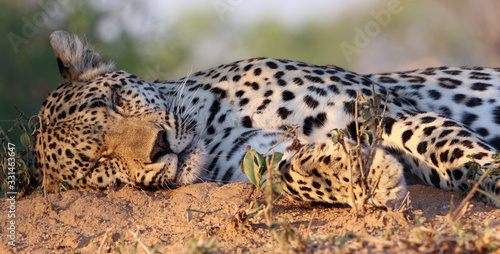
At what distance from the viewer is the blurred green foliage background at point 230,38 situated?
10672mm

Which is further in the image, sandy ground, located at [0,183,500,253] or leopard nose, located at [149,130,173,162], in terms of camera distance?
leopard nose, located at [149,130,173,162]

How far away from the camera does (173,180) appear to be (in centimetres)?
415

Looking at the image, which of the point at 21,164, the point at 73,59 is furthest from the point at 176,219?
the point at 73,59

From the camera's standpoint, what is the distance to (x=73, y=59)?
15.8 ft

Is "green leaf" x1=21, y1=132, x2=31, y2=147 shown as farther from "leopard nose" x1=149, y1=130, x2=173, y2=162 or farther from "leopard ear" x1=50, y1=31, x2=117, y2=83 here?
"leopard nose" x1=149, y1=130, x2=173, y2=162

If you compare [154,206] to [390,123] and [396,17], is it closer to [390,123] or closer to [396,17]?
[390,123]

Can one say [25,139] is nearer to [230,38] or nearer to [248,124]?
[248,124]

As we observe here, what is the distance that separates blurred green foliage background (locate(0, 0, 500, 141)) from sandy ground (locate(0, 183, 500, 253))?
5.07 meters

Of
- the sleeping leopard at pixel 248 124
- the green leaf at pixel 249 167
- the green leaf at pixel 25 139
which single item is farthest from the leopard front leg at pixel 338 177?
the green leaf at pixel 25 139

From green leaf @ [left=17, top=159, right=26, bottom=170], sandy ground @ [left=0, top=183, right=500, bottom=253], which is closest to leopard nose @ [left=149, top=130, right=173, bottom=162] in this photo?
sandy ground @ [left=0, top=183, right=500, bottom=253]

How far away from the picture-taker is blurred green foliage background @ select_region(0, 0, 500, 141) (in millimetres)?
10672

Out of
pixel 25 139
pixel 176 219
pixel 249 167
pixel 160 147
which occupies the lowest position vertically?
pixel 176 219

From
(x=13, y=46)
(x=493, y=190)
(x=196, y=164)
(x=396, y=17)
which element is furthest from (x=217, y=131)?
(x=396, y=17)

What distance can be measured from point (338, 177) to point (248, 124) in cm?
137
